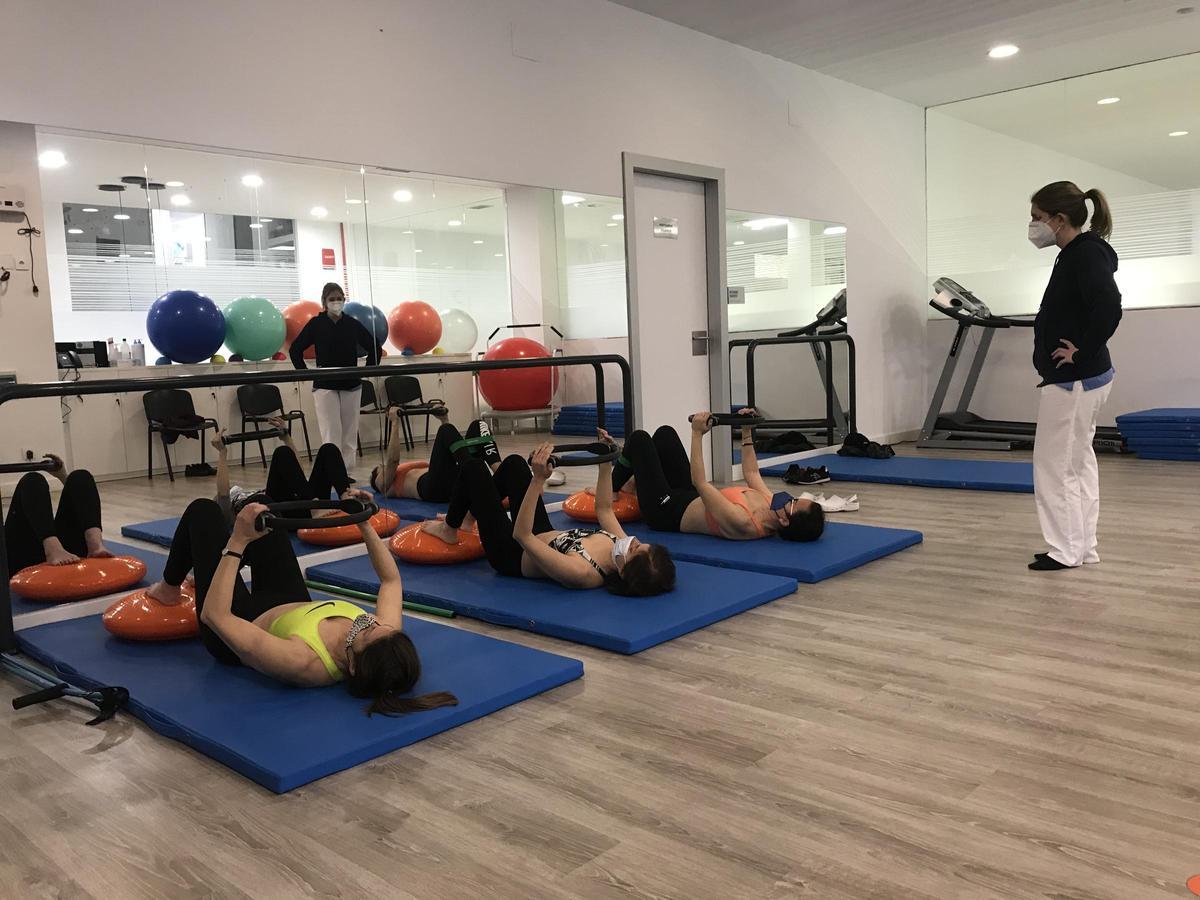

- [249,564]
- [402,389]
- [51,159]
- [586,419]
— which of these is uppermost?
[51,159]

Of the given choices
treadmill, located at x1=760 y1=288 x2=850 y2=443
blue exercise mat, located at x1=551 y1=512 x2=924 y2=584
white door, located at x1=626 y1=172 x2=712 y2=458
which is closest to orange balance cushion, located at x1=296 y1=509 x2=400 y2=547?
blue exercise mat, located at x1=551 y1=512 x2=924 y2=584

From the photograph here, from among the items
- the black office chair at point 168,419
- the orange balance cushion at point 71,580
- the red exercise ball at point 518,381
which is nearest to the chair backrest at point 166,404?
the black office chair at point 168,419

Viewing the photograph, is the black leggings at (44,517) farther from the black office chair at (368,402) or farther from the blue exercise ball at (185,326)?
the black office chair at (368,402)

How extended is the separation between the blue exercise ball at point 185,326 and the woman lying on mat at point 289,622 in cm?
119

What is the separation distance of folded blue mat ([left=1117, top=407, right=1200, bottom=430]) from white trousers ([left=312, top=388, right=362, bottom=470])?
607 centimetres

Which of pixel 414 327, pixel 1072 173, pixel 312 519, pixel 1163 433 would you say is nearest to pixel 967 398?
pixel 1163 433

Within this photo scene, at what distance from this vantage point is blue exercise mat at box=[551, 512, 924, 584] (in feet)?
13.5

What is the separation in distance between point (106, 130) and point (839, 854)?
153 inches

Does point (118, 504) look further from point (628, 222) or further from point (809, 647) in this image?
point (628, 222)

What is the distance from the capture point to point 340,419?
478 centimetres

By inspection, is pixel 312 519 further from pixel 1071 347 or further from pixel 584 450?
pixel 1071 347

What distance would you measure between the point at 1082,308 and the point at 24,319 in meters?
4.29

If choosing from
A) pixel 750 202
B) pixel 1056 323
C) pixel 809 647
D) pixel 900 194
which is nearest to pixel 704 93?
pixel 750 202

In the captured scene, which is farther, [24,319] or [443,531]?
[443,531]
